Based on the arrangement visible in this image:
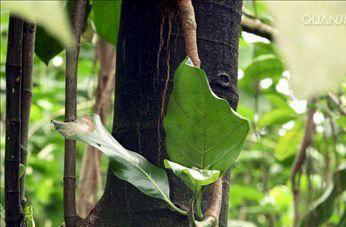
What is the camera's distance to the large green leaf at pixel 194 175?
50cm

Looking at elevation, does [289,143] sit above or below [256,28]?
below

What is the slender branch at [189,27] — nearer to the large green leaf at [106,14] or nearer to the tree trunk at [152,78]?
the tree trunk at [152,78]

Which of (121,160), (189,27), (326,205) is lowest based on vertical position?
(326,205)

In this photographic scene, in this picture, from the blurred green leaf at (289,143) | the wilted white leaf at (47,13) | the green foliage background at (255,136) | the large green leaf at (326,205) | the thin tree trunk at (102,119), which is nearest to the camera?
the wilted white leaf at (47,13)

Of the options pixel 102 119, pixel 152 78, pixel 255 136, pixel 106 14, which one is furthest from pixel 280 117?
pixel 152 78

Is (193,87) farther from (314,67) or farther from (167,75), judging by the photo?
(314,67)

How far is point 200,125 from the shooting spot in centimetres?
56

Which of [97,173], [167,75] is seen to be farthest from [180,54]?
[97,173]

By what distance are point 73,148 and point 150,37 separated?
0.15 m

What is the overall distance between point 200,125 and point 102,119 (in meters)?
0.90

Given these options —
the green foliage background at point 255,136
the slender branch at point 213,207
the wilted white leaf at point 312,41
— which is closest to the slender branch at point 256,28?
the green foliage background at point 255,136

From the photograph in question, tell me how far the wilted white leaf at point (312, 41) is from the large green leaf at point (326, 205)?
86cm

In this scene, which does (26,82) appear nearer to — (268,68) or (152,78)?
(152,78)

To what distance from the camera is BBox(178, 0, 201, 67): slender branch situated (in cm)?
62
